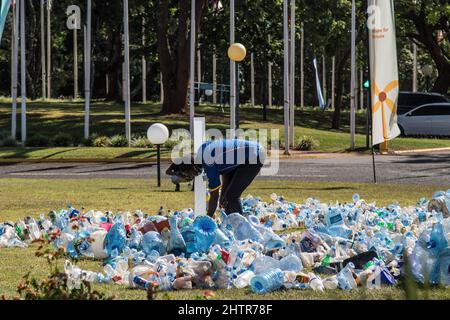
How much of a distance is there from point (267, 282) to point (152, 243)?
203cm

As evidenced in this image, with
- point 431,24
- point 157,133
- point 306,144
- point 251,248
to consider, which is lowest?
point 251,248

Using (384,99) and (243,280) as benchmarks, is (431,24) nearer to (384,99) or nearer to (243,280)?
(384,99)

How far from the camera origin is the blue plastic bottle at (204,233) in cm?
968

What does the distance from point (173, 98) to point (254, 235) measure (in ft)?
88.1

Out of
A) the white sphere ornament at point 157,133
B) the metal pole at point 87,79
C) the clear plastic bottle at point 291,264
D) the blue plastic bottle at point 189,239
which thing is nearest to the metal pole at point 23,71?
the metal pole at point 87,79

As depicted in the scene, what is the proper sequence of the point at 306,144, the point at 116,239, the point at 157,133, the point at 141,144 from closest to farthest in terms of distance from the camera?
the point at 116,239, the point at 157,133, the point at 141,144, the point at 306,144

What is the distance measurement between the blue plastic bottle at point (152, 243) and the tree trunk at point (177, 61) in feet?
83.1

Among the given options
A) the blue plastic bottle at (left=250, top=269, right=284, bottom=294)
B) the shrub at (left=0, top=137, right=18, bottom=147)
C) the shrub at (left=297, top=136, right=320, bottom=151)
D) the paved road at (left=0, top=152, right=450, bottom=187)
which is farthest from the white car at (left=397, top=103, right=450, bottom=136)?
the blue plastic bottle at (left=250, top=269, right=284, bottom=294)

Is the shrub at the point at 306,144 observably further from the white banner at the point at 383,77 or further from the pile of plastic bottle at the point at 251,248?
the pile of plastic bottle at the point at 251,248

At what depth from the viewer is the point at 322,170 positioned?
979 inches

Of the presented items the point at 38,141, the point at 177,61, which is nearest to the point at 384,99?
the point at 38,141

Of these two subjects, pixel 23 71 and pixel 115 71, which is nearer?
pixel 23 71

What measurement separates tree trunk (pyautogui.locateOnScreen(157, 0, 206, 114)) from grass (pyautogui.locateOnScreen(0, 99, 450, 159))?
689 millimetres
